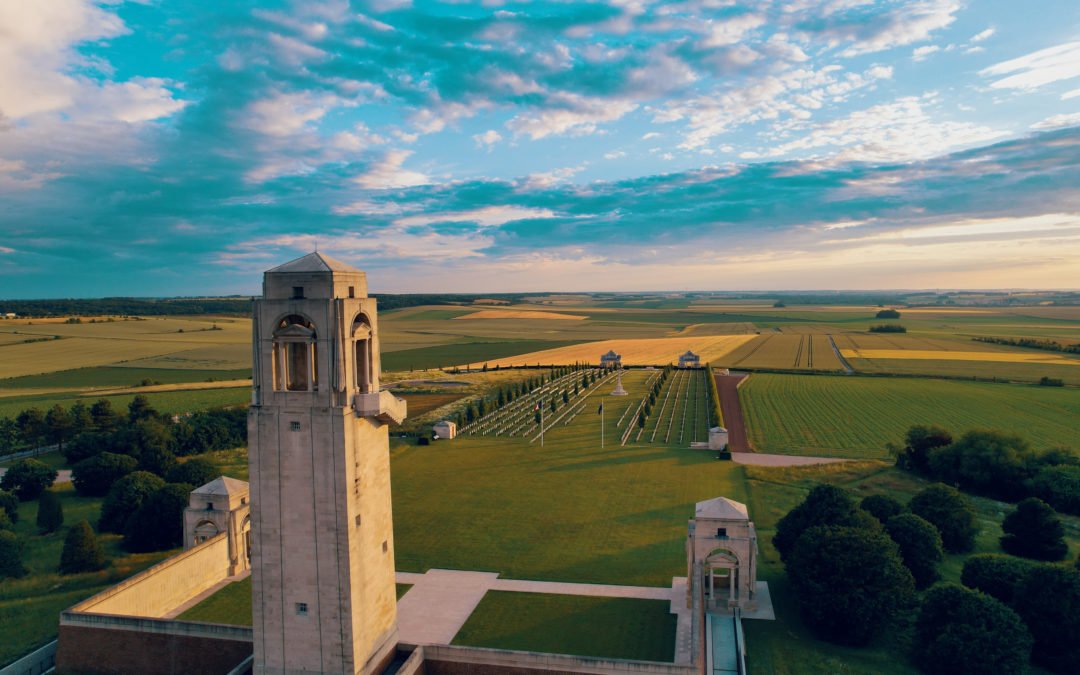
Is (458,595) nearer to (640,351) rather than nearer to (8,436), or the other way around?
(8,436)

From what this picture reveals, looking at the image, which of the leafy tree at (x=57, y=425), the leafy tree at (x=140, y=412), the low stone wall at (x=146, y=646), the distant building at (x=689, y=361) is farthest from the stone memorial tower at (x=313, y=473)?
the distant building at (x=689, y=361)

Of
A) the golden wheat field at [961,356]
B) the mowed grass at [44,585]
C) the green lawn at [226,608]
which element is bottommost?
the green lawn at [226,608]

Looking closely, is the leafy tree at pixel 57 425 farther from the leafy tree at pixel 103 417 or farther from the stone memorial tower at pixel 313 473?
the stone memorial tower at pixel 313 473

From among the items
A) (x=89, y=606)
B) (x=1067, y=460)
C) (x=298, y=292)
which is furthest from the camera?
(x=1067, y=460)

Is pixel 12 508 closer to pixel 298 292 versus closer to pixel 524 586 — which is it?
pixel 524 586

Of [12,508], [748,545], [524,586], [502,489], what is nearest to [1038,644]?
[748,545]

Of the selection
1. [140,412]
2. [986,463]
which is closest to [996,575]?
[986,463]
